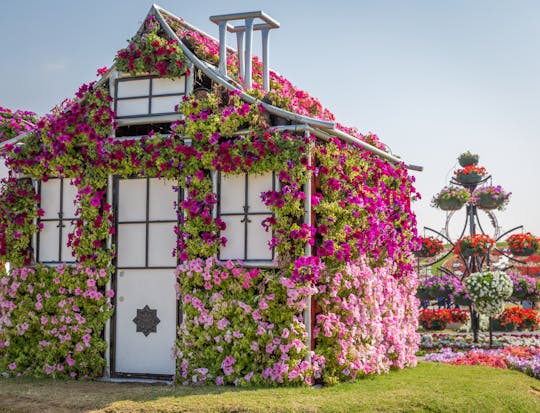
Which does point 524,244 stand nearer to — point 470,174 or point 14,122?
point 470,174

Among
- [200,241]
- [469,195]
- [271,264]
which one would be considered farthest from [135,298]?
[469,195]

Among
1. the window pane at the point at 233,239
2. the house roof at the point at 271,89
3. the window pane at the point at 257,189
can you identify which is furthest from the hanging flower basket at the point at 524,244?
the window pane at the point at 233,239

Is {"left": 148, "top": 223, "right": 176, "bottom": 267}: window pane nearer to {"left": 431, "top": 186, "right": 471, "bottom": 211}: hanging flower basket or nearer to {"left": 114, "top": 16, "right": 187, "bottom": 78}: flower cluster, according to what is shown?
{"left": 114, "top": 16, "right": 187, "bottom": 78}: flower cluster

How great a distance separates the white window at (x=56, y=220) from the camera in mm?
12500

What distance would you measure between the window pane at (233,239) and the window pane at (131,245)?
4.71 ft

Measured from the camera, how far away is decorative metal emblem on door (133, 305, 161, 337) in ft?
38.3

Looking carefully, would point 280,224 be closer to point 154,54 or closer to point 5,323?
point 154,54

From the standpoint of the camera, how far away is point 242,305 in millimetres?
10820

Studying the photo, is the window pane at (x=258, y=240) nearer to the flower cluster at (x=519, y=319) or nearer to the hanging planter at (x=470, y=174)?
the flower cluster at (x=519, y=319)

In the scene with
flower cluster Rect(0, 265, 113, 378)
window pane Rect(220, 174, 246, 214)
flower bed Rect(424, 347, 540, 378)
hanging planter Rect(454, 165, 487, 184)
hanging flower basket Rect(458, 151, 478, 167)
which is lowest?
flower bed Rect(424, 347, 540, 378)

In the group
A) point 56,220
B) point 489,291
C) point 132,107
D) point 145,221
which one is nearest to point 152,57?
point 132,107

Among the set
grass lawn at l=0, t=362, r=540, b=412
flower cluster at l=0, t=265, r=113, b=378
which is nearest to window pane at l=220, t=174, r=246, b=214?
flower cluster at l=0, t=265, r=113, b=378

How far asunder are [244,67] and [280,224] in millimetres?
3629

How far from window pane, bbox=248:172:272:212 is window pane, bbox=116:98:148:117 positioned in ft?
7.57
